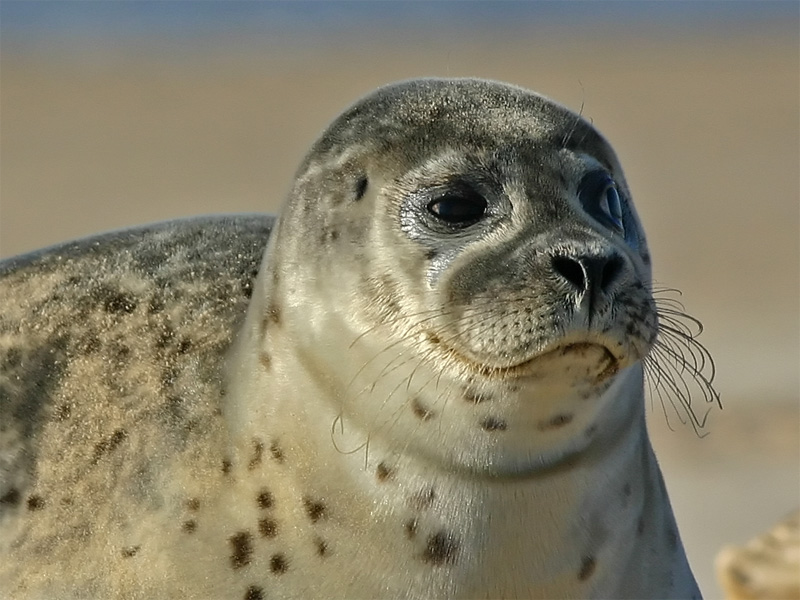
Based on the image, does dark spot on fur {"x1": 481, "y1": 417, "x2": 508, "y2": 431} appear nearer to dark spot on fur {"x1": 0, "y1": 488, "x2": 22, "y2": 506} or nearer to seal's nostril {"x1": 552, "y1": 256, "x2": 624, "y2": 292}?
seal's nostril {"x1": 552, "y1": 256, "x2": 624, "y2": 292}

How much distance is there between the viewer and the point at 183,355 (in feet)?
12.7

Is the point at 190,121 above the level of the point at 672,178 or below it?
above

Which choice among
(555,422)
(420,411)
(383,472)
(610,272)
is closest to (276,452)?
(383,472)

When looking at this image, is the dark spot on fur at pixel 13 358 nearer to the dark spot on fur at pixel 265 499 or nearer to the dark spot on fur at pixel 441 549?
the dark spot on fur at pixel 265 499

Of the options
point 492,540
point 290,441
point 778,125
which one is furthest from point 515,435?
point 778,125

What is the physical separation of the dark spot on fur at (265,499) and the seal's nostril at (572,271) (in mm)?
860

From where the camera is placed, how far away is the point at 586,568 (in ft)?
11.4

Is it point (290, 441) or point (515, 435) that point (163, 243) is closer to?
point (290, 441)

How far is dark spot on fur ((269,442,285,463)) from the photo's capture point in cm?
352

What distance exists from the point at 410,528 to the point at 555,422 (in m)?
0.40

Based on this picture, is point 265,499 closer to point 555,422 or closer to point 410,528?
point 410,528

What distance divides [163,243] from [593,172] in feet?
4.44

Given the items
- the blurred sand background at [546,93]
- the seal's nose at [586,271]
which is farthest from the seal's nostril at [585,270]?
the blurred sand background at [546,93]

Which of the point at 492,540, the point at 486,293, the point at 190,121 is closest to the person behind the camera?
the point at 486,293
